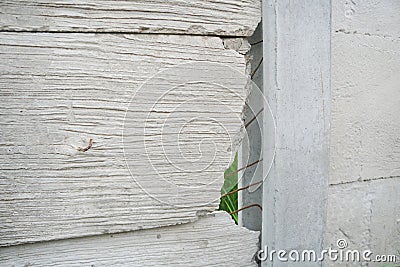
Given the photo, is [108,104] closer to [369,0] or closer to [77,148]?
[77,148]

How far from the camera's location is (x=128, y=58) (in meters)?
1.12

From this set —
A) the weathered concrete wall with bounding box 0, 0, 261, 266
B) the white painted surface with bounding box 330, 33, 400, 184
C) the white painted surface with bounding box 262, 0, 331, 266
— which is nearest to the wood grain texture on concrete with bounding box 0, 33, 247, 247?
the weathered concrete wall with bounding box 0, 0, 261, 266

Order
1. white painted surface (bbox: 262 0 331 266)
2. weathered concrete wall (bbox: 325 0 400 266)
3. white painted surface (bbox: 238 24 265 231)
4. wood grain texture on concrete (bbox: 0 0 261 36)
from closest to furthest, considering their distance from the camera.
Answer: wood grain texture on concrete (bbox: 0 0 261 36), white painted surface (bbox: 262 0 331 266), white painted surface (bbox: 238 24 265 231), weathered concrete wall (bbox: 325 0 400 266)

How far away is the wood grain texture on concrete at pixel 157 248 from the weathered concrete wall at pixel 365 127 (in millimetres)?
417

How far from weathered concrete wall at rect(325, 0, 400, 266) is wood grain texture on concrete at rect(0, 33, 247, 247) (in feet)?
1.53

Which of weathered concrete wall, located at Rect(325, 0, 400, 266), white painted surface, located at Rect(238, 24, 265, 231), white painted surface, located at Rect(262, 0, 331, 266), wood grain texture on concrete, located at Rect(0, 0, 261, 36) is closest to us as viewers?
wood grain texture on concrete, located at Rect(0, 0, 261, 36)

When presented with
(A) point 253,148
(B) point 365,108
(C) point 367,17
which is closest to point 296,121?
(A) point 253,148

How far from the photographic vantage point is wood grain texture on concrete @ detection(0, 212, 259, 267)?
1102mm

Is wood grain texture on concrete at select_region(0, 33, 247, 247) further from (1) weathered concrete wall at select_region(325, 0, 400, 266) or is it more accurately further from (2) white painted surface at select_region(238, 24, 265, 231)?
(1) weathered concrete wall at select_region(325, 0, 400, 266)

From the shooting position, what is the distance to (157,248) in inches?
47.8

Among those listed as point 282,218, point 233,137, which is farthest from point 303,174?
point 233,137

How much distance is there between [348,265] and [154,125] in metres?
0.97

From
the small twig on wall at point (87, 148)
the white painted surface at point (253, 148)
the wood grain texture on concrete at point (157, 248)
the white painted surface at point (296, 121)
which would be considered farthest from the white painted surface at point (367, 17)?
the small twig on wall at point (87, 148)

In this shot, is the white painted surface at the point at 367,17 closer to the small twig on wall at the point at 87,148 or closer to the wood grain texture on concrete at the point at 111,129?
the wood grain texture on concrete at the point at 111,129
